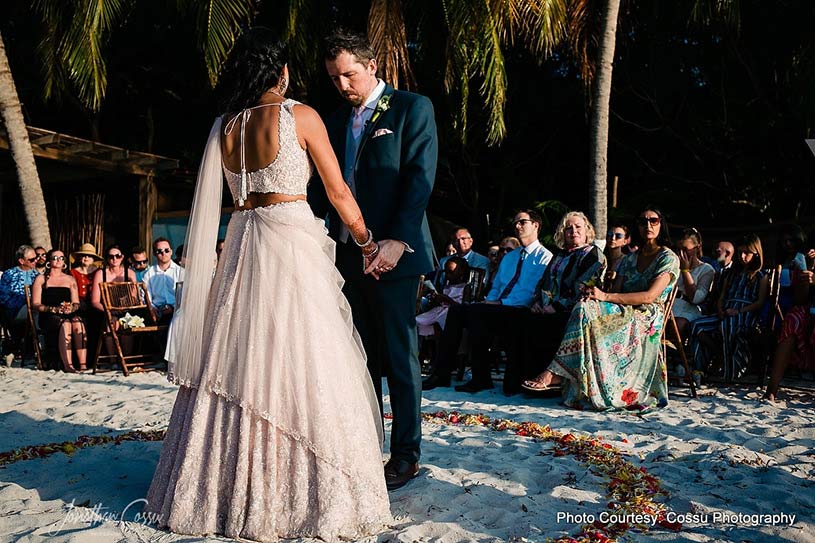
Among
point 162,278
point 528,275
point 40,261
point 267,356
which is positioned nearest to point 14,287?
point 40,261

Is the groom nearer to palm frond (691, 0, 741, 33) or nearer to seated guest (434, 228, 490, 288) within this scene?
seated guest (434, 228, 490, 288)

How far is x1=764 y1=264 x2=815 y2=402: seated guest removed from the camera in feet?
22.7

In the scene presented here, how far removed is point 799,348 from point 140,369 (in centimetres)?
724

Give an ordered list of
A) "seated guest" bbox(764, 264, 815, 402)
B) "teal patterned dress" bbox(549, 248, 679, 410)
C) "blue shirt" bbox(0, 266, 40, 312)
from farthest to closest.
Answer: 1. "blue shirt" bbox(0, 266, 40, 312)
2. "seated guest" bbox(764, 264, 815, 402)
3. "teal patterned dress" bbox(549, 248, 679, 410)

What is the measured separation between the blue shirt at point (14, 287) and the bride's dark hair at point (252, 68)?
8660 mm

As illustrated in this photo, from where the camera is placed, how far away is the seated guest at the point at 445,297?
912 centimetres

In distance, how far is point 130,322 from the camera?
9500mm

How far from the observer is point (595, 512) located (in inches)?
140

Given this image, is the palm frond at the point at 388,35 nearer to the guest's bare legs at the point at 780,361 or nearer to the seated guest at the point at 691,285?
the seated guest at the point at 691,285

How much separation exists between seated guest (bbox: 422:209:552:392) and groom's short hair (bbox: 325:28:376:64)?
4.42m

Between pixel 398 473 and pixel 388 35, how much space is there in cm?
870

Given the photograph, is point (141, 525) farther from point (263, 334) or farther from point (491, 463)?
point (491, 463)

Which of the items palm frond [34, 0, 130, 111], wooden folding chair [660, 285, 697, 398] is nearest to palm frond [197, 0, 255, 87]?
palm frond [34, 0, 130, 111]

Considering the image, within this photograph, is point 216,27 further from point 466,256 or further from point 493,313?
point 493,313
